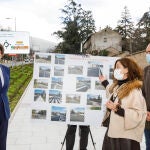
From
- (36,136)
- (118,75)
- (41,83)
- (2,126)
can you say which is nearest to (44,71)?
(41,83)

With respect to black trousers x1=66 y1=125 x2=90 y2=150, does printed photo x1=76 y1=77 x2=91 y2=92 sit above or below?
above

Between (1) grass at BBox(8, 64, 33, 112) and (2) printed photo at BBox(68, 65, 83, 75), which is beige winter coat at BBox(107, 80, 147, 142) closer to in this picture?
(2) printed photo at BBox(68, 65, 83, 75)

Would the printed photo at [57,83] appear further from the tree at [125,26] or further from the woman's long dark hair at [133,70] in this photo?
the tree at [125,26]

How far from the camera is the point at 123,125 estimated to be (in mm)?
4312

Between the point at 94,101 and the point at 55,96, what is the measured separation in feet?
1.94

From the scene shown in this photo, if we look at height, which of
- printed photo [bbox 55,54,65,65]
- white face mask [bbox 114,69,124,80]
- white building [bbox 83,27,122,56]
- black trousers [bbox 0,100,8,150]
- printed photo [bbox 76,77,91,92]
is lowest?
black trousers [bbox 0,100,8,150]

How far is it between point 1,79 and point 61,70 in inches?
39.9

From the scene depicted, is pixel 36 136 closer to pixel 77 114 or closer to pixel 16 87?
pixel 77 114

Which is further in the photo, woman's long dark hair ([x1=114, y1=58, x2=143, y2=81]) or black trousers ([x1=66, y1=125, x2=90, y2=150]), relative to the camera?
black trousers ([x1=66, y1=125, x2=90, y2=150])

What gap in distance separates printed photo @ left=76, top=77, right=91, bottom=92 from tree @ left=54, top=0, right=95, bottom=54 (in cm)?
6683

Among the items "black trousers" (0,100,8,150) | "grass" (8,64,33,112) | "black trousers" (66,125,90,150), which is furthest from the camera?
"grass" (8,64,33,112)

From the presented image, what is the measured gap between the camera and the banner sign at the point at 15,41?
24.7m

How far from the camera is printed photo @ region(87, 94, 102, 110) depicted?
6.08 m

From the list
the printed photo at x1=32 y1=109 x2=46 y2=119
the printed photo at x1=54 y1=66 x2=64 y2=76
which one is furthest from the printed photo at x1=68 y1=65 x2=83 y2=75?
the printed photo at x1=32 y1=109 x2=46 y2=119
